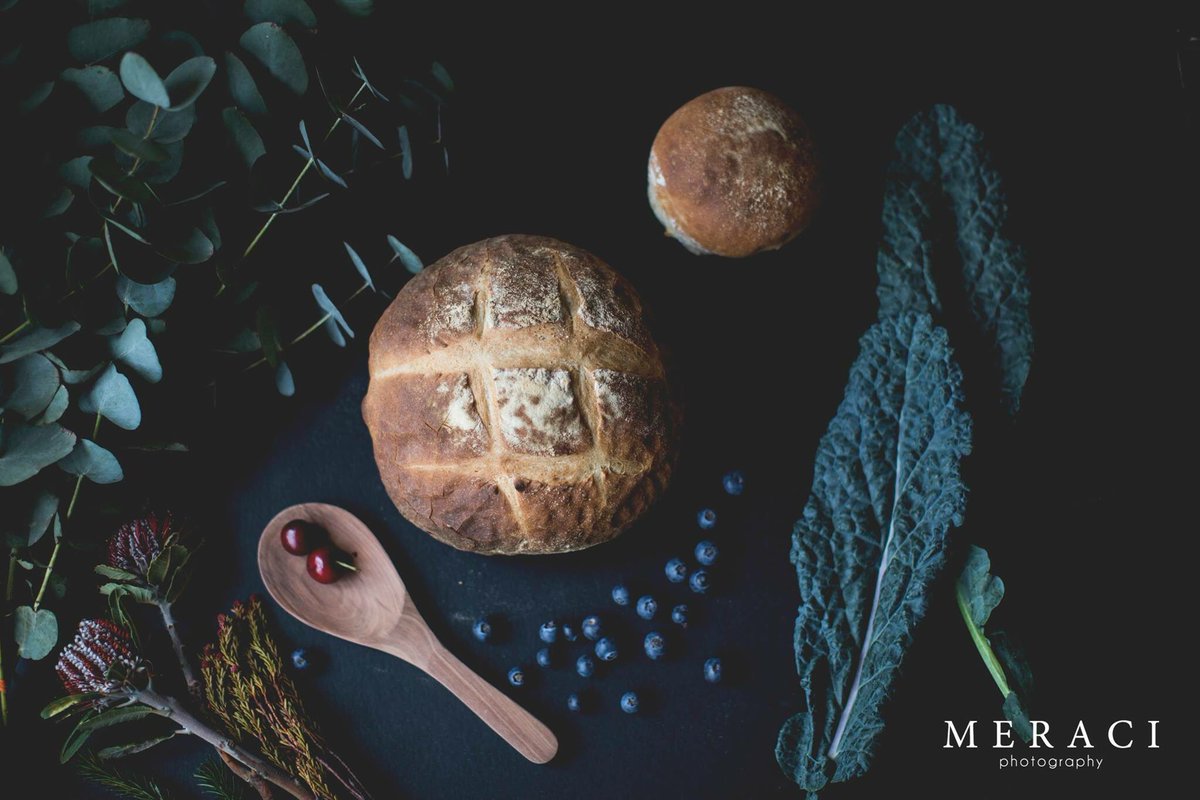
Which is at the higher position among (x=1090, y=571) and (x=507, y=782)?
(x=1090, y=571)

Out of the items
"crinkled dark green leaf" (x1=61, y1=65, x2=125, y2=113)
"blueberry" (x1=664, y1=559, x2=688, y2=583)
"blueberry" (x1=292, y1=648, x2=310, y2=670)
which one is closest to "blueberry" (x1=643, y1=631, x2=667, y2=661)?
"blueberry" (x1=664, y1=559, x2=688, y2=583)

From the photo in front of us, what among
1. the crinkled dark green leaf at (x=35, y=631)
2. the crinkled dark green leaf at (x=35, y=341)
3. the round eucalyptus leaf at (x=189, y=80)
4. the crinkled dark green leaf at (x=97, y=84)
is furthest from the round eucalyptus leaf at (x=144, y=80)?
the crinkled dark green leaf at (x=35, y=631)

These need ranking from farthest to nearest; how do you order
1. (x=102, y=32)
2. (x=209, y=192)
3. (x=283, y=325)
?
(x=283, y=325) → (x=209, y=192) → (x=102, y=32)

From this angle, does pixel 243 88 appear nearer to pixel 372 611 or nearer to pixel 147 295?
pixel 147 295

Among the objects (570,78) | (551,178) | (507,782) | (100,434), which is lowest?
(507,782)

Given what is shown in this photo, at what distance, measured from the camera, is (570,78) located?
218 cm

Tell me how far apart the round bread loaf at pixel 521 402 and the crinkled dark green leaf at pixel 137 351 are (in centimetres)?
46

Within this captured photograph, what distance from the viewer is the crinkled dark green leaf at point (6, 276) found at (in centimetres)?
154

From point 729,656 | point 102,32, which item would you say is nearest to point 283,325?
point 102,32

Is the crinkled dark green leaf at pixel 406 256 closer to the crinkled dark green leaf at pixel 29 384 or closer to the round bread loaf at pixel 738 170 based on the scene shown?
the round bread loaf at pixel 738 170

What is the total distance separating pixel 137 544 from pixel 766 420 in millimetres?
1591

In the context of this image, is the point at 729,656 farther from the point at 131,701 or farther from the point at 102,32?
the point at 102,32

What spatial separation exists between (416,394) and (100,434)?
0.76m

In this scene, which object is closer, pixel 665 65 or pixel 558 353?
pixel 558 353
